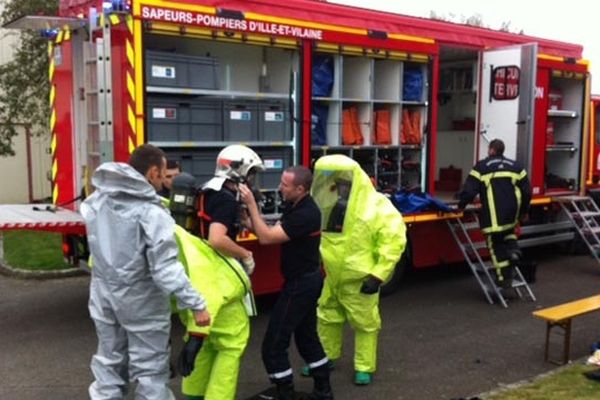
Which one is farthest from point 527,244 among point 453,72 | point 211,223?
point 211,223

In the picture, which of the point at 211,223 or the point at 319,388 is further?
the point at 319,388

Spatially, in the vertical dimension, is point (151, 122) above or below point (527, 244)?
above

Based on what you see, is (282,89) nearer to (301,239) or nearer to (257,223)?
(301,239)

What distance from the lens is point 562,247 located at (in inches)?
425

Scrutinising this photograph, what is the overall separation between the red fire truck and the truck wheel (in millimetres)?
94

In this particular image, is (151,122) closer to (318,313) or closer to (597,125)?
(318,313)

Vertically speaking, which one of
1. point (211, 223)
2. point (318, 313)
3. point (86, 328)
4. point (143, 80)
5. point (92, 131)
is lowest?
point (86, 328)

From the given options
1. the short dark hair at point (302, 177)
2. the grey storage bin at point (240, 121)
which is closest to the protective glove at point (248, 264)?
the short dark hair at point (302, 177)

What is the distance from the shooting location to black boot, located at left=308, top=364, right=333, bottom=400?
455cm

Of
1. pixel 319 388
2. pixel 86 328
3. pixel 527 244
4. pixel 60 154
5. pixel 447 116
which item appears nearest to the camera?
pixel 319 388

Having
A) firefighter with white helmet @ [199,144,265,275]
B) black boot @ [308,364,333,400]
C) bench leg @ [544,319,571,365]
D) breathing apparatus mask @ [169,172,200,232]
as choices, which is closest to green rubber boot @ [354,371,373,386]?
black boot @ [308,364,333,400]

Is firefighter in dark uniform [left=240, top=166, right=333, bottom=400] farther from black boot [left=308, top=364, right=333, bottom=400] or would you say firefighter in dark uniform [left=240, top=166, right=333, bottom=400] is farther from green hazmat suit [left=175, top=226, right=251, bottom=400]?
Answer: green hazmat suit [left=175, top=226, right=251, bottom=400]

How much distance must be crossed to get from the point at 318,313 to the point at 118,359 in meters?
1.78

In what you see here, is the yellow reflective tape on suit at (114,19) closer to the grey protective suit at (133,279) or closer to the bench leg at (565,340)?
the grey protective suit at (133,279)
